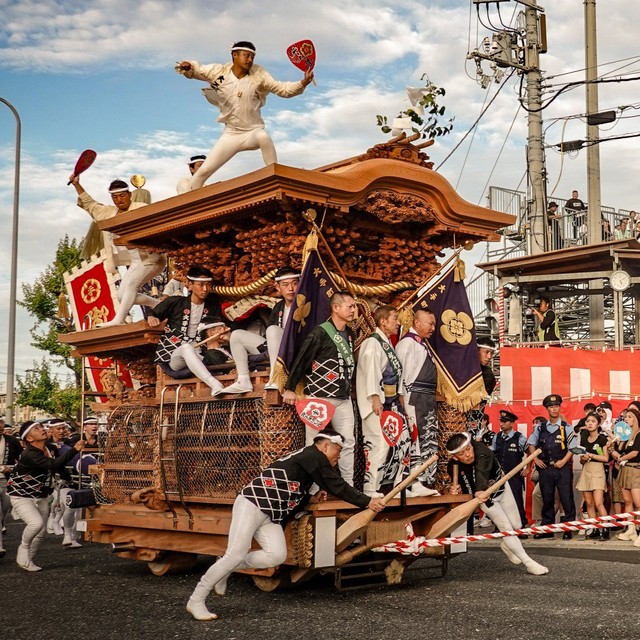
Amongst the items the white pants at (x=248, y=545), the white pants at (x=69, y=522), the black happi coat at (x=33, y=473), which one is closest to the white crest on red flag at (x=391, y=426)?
the white pants at (x=248, y=545)

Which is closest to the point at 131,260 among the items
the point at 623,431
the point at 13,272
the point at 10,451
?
the point at 10,451

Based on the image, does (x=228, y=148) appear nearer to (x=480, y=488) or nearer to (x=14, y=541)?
(x=480, y=488)

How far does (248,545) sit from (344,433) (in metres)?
1.31

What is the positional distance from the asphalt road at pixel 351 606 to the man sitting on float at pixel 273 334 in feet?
5.80

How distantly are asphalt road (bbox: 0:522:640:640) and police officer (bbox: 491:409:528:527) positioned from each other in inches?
112

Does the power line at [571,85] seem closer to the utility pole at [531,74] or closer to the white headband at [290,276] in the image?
the utility pole at [531,74]

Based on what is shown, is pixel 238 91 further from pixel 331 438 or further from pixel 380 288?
pixel 331 438

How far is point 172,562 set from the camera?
8945 millimetres

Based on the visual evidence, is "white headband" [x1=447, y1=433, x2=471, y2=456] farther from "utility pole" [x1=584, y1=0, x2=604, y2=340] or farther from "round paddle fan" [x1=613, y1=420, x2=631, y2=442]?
"utility pole" [x1=584, y1=0, x2=604, y2=340]

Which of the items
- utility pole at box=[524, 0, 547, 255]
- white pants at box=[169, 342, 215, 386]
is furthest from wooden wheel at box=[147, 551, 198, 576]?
utility pole at box=[524, 0, 547, 255]

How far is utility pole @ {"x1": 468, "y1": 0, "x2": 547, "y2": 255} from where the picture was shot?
22.7 m

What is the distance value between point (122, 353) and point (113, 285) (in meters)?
2.37

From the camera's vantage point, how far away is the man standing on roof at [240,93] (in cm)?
886

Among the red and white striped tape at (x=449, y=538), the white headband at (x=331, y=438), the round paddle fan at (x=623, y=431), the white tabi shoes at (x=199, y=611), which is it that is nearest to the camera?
the white tabi shoes at (x=199, y=611)
